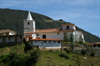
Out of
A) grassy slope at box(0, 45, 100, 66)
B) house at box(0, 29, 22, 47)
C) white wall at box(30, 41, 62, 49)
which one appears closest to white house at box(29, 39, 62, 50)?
white wall at box(30, 41, 62, 49)

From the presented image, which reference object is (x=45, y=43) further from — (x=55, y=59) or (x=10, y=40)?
(x=10, y=40)

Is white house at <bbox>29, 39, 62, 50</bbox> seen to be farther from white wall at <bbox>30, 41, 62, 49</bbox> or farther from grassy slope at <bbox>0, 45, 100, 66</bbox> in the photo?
grassy slope at <bbox>0, 45, 100, 66</bbox>

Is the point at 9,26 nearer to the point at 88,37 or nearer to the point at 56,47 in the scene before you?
the point at 88,37

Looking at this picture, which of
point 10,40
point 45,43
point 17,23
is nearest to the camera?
point 45,43

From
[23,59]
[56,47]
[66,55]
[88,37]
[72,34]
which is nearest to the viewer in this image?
[23,59]

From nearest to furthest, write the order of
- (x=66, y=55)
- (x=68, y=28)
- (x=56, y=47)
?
(x=66, y=55) → (x=56, y=47) → (x=68, y=28)

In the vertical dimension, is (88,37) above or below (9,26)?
below

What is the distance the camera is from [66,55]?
144ft

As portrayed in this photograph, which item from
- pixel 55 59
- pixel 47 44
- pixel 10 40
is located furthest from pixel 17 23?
pixel 55 59

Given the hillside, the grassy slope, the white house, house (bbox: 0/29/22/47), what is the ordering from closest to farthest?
1. the grassy slope
2. the white house
3. house (bbox: 0/29/22/47)
4. the hillside

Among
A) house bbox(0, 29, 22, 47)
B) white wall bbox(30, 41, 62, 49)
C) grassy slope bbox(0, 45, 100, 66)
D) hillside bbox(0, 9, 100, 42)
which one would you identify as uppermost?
hillside bbox(0, 9, 100, 42)

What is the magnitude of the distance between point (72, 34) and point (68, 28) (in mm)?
5278

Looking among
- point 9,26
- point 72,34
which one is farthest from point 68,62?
point 9,26

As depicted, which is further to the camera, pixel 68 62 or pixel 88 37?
pixel 88 37
